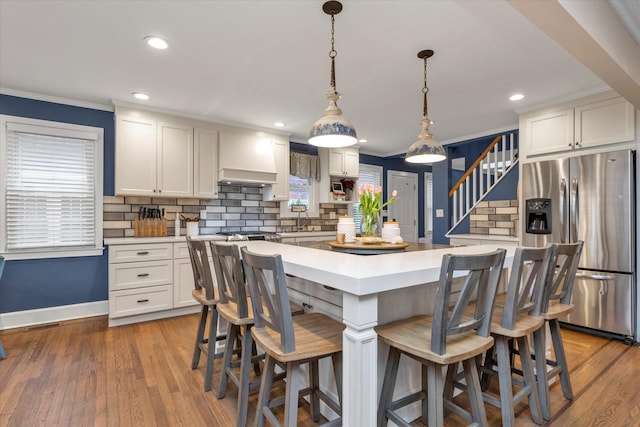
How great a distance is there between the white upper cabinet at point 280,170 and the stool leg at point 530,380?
11.7 feet

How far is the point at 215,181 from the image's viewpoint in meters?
4.28

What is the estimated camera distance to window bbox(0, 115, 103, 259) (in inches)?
134

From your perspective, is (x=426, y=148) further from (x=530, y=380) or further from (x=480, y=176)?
(x=480, y=176)

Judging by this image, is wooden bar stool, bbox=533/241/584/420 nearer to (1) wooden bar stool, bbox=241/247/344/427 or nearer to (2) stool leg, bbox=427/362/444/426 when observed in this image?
(2) stool leg, bbox=427/362/444/426

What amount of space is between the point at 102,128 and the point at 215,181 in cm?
138

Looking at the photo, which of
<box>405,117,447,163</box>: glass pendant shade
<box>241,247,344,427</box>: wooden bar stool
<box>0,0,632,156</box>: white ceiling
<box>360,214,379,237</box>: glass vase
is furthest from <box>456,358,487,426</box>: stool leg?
<box>0,0,632,156</box>: white ceiling

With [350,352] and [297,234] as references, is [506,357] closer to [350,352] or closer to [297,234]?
[350,352]

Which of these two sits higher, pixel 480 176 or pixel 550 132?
pixel 550 132

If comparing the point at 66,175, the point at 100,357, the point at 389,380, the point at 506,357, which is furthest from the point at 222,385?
the point at 66,175

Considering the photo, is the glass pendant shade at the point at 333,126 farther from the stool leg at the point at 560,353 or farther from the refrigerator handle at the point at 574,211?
the refrigerator handle at the point at 574,211

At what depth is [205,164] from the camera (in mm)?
4207

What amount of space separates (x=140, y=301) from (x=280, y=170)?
7.90ft

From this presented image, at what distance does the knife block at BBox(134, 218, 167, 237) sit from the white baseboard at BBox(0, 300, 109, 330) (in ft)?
2.91

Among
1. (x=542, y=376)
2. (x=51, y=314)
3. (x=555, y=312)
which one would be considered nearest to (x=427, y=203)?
(x=555, y=312)
